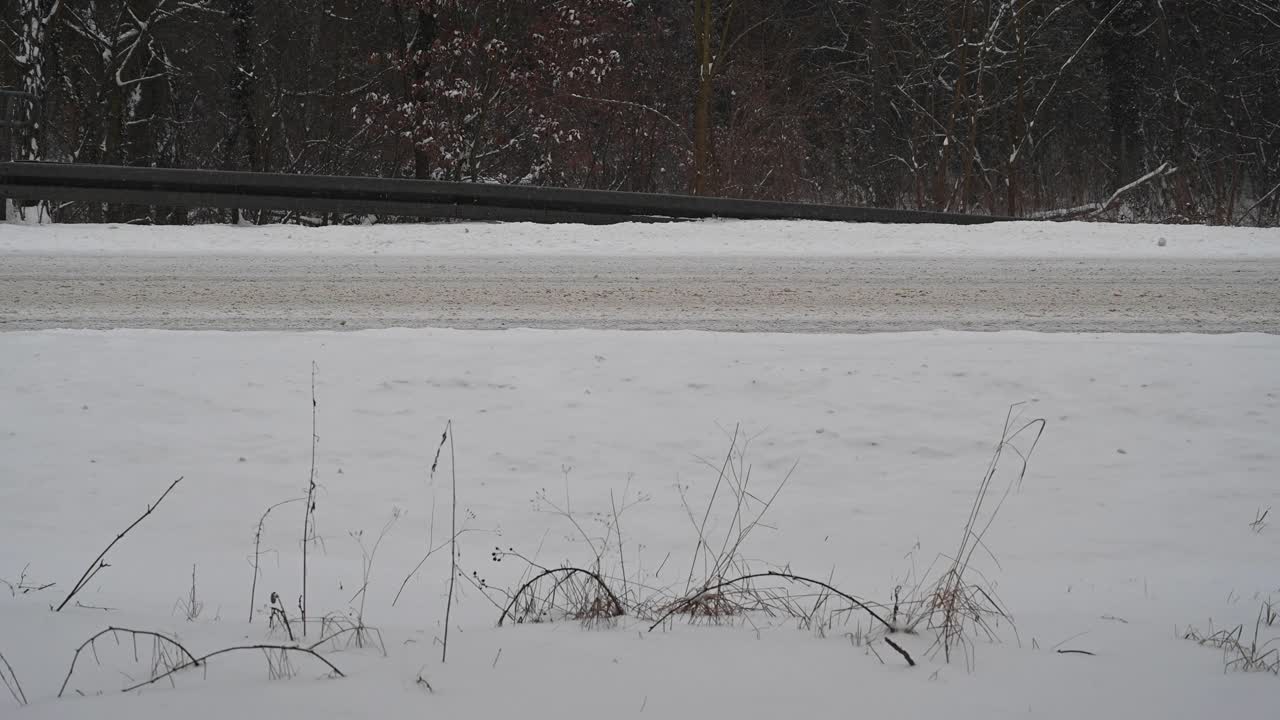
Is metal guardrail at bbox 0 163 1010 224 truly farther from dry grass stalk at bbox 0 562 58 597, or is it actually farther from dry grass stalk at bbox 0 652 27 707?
dry grass stalk at bbox 0 652 27 707

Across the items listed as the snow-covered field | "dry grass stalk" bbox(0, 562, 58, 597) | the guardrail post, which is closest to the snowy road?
the snow-covered field

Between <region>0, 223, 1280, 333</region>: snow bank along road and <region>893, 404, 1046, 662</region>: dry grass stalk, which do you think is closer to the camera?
<region>893, 404, 1046, 662</region>: dry grass stalk

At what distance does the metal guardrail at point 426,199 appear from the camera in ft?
39.3

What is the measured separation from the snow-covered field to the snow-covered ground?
4.68 metres

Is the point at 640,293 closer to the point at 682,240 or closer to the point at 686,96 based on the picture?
the point at 682,240

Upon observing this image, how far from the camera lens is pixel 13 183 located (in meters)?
11.8

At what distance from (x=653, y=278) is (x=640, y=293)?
81 cm

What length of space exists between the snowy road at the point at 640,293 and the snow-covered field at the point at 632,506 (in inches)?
30.0

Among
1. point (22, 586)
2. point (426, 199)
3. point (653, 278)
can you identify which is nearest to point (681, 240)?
point (653, 278)

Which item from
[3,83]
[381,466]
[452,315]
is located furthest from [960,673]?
[3,83]

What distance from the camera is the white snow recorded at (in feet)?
34.2

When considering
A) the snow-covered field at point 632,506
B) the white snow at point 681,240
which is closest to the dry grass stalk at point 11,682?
the snow-covered field at point 632,506

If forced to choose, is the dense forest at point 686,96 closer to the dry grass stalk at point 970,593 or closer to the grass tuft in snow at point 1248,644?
the dry grass stalk at point 970,593

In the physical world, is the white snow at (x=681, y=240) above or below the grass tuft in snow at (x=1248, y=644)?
above
